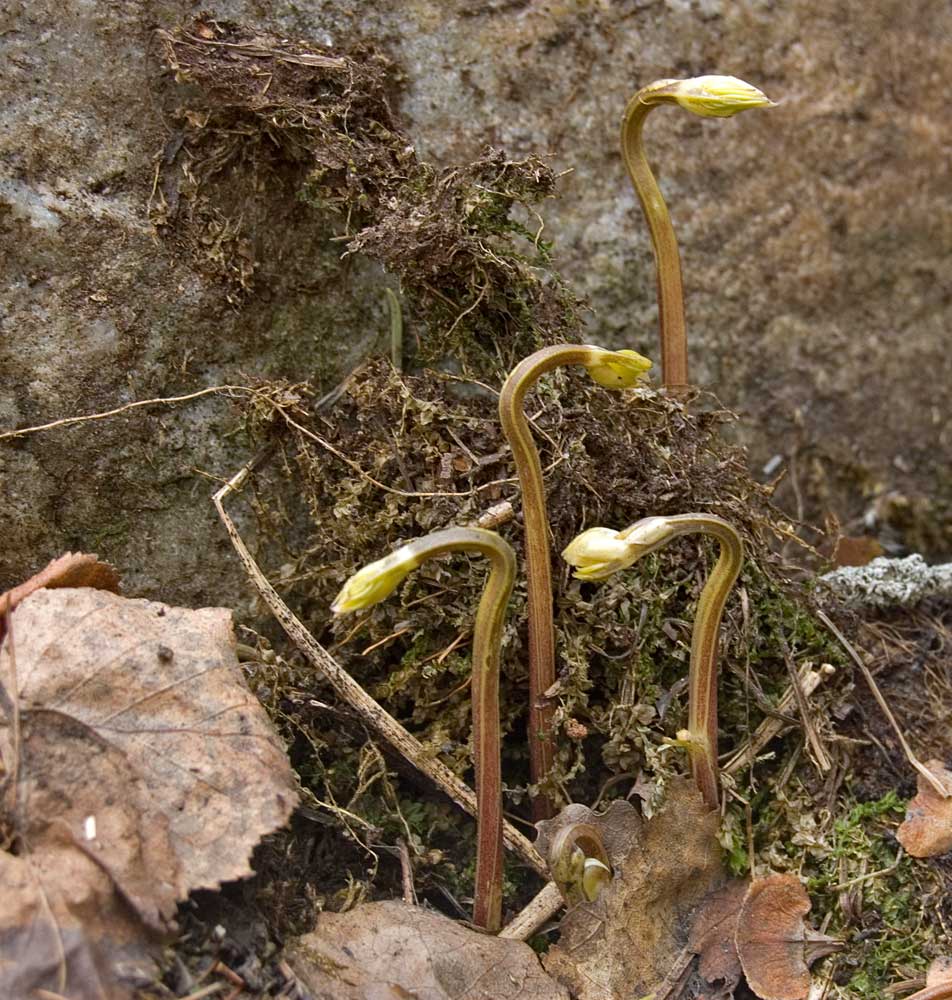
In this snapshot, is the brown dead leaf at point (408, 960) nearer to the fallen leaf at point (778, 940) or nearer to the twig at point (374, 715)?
the twig at point (374, 715)

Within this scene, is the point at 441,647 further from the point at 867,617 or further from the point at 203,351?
the point at 867,617

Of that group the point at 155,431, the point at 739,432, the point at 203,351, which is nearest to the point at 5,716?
the point at 155,431

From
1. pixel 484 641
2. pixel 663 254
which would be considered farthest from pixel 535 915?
pixel 663 254

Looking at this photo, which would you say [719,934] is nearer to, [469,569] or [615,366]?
[469,569]

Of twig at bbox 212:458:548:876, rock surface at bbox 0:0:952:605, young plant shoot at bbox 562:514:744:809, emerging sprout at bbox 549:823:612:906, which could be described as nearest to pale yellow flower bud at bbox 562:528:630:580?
young plant shoot at bbox 562:514:744:809

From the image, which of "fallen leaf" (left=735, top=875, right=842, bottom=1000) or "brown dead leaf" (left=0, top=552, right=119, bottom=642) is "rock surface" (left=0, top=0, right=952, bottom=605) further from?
"fallen leaf" (left=735, top=875, right=842, bottom=1000)
